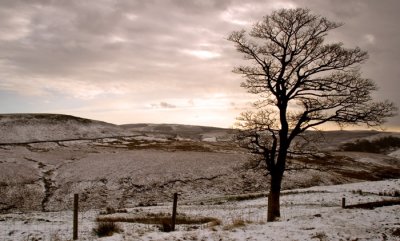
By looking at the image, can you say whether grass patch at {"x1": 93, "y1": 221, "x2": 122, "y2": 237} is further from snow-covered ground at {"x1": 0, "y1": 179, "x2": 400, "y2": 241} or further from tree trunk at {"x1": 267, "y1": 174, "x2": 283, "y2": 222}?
tree trunk at {"x1": 267, "y1": 174, "x2": 283, "y2": 222}

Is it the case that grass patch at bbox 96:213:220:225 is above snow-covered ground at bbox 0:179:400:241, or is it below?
below

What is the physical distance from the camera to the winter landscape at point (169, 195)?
17844 millimetres

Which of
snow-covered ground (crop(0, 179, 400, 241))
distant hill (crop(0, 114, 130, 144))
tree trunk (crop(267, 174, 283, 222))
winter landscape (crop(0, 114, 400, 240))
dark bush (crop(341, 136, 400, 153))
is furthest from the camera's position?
dark bush (crop(341, 136, 400, 153))

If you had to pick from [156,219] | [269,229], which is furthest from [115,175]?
[269,229]

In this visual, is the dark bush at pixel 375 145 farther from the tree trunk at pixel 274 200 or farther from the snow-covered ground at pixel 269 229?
the snow-covered ground at pixel 269 229

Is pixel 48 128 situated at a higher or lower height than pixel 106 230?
higher

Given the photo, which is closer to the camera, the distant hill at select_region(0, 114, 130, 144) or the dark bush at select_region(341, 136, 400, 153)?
the distant hill at select_region(0, 114, 130, 144)

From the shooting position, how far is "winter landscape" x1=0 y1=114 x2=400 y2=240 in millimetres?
17844

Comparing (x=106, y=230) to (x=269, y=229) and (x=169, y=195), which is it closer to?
(x=269, y=229)

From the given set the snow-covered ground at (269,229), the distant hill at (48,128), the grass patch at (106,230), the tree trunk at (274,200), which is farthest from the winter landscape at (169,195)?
the tree trunk at (274,200)

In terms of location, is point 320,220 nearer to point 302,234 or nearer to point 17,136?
point 302,234

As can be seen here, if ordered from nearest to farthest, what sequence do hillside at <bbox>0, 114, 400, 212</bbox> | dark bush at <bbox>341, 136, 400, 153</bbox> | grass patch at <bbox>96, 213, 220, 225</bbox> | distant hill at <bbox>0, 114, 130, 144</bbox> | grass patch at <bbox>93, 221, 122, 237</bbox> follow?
1. grass patch at <bbox>93, 221, 122, 237</bbox>
2. grass patch at <bbox>96, 213, 220, 225</bbox>
3. hillside at <bbox>0, 114, 400, 212</bbox>
4. distant hill at <bbox>0, 114, 130, 144</bbox>
5. dark bush at <bbox>341, 136, 400, 153</bbox>

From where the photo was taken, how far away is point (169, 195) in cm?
4594

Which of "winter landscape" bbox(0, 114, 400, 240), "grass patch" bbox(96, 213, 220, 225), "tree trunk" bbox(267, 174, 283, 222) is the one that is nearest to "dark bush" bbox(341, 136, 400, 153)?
"winter landscape" bbox(0, 114, 400, 240)
